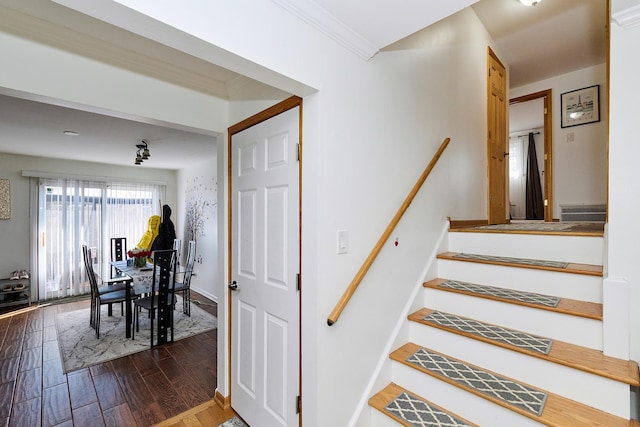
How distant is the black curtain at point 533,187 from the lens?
21.0ft

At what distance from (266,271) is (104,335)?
10.6ft

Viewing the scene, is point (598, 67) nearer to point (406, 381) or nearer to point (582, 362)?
point (582, 362)

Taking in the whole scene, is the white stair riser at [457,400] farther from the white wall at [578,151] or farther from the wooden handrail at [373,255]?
the white wall at [578,151]

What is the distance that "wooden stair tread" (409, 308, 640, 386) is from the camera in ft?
4.26

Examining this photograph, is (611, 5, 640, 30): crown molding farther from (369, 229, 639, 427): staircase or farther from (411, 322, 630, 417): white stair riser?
(411, 322, 630, 417): white stair riser

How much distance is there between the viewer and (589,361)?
142 centimetres

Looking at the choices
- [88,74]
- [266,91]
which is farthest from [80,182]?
[266,91]

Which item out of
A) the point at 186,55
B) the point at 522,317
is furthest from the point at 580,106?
the point at 186,55

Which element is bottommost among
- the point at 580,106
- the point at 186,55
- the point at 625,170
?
the point at 625,170

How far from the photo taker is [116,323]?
13.6 ft

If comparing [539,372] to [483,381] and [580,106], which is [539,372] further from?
[580,106]

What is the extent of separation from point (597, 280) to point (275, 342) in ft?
6.37

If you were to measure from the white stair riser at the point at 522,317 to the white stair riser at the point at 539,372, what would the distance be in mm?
265

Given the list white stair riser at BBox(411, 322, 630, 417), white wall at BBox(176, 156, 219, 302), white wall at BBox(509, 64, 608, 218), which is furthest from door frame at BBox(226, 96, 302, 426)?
white wall at BBox(509, 64, 608, 218)
